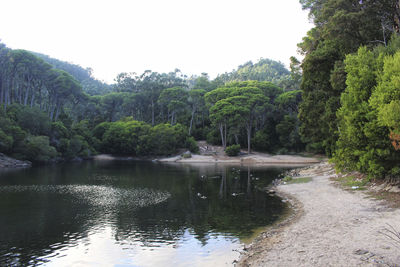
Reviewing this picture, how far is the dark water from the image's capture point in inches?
472

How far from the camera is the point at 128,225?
660 inches

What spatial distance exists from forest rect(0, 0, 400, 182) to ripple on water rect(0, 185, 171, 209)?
52.1 feet

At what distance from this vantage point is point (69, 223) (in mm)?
17078

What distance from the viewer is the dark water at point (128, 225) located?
11984mm

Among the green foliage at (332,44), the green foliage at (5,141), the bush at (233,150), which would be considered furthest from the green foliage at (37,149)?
the green foliage at (332,44)

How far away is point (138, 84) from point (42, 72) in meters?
48.7

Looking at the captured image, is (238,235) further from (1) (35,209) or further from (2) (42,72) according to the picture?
(2) (42,72)

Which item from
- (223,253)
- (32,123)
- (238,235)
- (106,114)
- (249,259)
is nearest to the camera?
(249,259)

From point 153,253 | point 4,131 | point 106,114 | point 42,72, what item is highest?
point 42,72

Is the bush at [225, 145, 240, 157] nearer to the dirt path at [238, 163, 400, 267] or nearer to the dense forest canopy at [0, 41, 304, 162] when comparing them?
the dense forest canopy at [0, 41, 304, 162]

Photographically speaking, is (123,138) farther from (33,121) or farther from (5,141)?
(5,141)

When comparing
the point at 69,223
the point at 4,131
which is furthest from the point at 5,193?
the point at 4,131

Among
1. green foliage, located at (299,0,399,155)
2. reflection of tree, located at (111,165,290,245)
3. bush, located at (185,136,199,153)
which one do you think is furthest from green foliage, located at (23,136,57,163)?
green foliage, located at (299,0,399,155)

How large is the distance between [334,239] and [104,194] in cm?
2109
